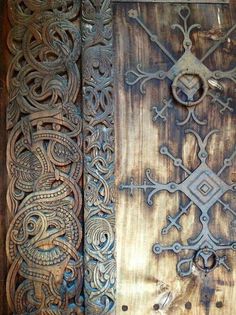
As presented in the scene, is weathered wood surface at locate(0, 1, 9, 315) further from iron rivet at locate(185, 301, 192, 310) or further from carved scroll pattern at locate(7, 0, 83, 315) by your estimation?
iron rivet at locate(185, 301, 192, 310)

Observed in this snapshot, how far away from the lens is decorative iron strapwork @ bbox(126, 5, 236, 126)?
1678 millimetres

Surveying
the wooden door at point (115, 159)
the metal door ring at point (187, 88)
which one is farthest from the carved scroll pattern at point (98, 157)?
the metal door ring at point (187, 88)

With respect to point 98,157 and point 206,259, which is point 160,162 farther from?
point 206,259

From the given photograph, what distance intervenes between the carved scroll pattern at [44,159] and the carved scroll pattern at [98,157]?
27 millimetres

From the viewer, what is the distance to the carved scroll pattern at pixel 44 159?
157cm

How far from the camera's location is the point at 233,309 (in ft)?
5.35

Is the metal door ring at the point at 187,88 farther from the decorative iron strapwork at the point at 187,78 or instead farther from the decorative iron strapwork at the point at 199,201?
the decorative iron strapwork at the point at 199,201

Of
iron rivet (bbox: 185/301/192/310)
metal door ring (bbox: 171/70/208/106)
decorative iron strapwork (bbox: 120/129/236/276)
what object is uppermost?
metal door ring (bbox: 171/70/208/106)

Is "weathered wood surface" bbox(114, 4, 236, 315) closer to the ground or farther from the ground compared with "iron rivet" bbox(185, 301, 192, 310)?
farther from the ground

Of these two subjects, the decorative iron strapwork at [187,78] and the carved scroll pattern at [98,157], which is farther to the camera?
the decorative iron strapwork at [187,78]

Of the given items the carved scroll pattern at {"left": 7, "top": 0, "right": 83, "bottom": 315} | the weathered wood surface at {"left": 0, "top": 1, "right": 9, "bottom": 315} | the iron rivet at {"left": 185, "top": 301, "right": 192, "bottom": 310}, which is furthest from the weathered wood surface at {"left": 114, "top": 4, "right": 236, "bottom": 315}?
the weathered wood surface at {"left": 0, "top": 1, "right": 9, "bottom": 315}

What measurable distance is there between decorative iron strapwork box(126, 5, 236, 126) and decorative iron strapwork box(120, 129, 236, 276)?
0.35 ft

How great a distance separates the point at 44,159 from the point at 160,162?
1.04 feet

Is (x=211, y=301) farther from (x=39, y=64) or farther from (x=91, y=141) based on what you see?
(x=39, y=64)
